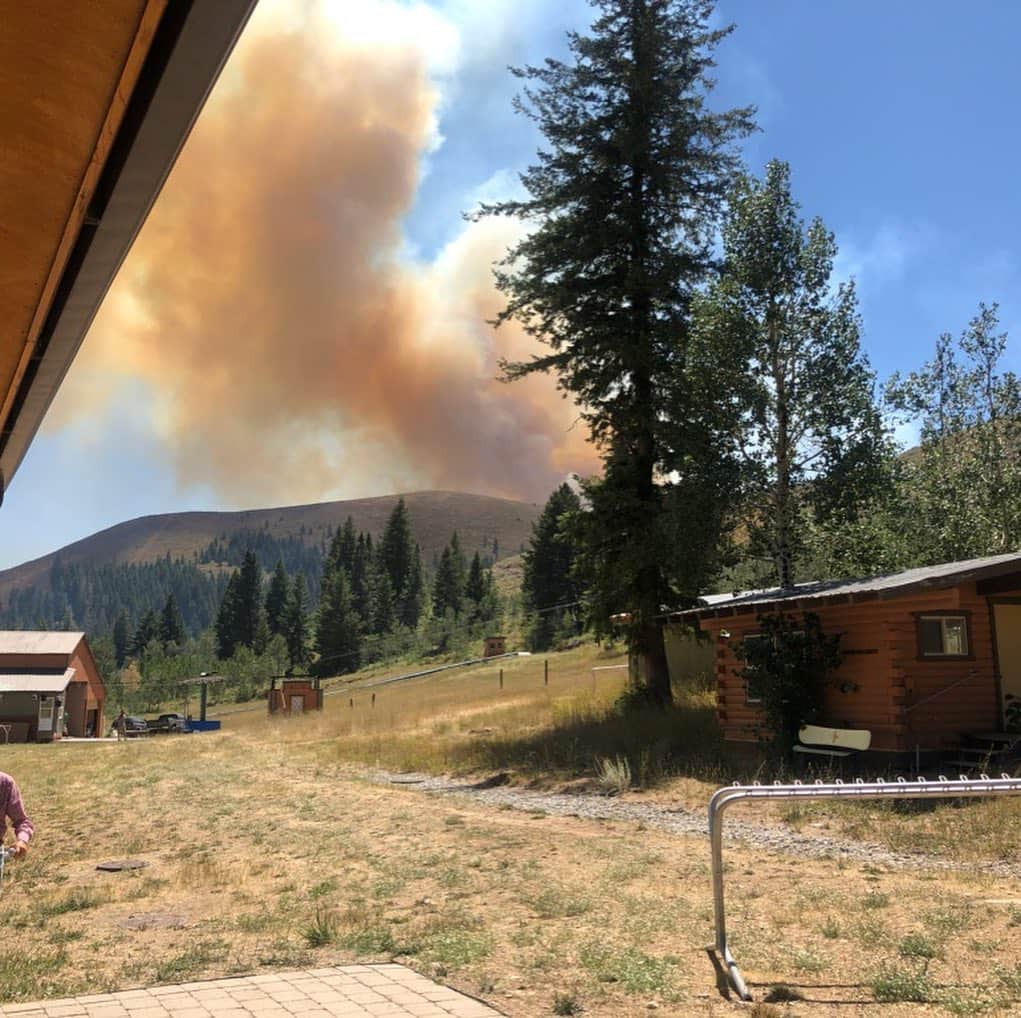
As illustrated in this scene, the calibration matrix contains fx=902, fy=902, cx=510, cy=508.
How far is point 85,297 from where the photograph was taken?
9.53ft

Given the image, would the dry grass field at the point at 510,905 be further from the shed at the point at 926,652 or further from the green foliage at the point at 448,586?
the green foliage at the point at 448,586

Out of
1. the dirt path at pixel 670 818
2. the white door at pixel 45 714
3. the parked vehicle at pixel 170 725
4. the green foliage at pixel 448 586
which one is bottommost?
the parked vehicle at pixel 170 725

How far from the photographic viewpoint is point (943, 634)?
1784 centimetres

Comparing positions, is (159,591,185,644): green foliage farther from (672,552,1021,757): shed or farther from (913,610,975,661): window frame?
(913,610,975,661): window frame

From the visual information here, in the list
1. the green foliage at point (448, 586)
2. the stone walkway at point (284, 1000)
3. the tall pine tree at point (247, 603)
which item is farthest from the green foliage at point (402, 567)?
the stone walkway at point (284, 1000)

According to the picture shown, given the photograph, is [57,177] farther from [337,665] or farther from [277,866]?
[337,665]

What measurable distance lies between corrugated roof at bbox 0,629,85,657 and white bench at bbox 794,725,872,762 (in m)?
53.4

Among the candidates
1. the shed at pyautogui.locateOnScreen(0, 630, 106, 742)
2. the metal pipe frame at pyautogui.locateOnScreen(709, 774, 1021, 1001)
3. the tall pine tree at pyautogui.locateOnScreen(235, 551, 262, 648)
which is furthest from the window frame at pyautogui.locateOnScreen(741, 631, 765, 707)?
the tall pine tree at pyautogui.locateOnScreen(235, 551, 262, 648)

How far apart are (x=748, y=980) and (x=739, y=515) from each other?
63.4 ft

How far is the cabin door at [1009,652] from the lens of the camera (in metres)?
17.9

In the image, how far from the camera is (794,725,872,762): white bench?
1659 cm

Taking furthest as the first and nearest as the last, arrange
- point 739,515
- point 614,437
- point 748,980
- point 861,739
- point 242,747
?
point 242,747
point 614,437
point 739,515
point 861,739
point 748,980

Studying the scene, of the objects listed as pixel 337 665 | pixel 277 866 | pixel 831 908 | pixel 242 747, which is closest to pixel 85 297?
pixel 831 908

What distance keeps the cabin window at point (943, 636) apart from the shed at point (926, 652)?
0.02 meters
